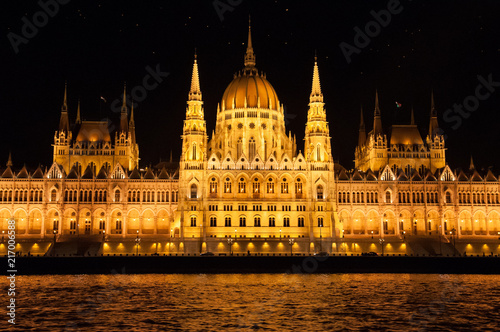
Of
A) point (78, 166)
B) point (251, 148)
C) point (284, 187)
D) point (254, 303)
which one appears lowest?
point (254, 303)

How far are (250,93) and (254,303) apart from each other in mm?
73469

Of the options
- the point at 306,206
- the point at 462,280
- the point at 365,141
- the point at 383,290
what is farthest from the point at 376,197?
the point at 383,290

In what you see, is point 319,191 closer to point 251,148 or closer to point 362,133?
point 251,148

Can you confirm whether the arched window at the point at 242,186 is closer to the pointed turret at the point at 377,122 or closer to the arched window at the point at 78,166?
the arched window at the point at 78,166

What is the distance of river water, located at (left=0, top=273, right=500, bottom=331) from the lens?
51.7 meters

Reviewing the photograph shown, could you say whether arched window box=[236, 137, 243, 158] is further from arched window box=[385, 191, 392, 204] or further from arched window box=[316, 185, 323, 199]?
arched window box=[385, 191, 392, 204]

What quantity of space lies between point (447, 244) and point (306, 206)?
25.3 m

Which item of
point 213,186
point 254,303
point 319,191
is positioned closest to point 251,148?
point 213,186

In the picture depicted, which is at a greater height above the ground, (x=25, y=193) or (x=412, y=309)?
(x=25, y=193)

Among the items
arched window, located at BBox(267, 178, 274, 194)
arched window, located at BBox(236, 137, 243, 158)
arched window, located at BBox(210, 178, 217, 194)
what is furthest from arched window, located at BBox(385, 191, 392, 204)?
arched window, located at BBox(210, 178, 217, 194)

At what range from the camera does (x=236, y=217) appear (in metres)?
113

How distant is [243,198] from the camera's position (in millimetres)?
114125

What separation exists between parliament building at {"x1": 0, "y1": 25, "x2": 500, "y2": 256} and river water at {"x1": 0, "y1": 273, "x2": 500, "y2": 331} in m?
26.1

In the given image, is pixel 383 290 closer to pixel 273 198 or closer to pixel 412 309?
pixel 412 309
